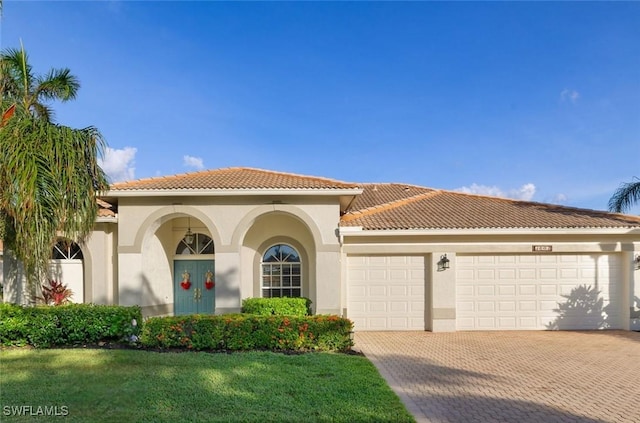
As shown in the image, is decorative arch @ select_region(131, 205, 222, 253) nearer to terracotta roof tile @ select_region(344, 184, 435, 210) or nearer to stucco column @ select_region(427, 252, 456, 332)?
terracotta roof tile @ select_region(344, 184, 435, 210)

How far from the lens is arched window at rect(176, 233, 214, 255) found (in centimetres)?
1452

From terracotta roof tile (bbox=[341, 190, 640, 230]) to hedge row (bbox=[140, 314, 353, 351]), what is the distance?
4.19 m

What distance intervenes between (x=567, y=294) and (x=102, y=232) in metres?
15.2

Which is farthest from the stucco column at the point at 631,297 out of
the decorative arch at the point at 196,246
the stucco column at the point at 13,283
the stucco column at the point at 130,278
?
the stucco column at the point at 13,283

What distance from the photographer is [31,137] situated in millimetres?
8594

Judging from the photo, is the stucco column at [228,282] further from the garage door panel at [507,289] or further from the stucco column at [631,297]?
the stucco column at [631,297]

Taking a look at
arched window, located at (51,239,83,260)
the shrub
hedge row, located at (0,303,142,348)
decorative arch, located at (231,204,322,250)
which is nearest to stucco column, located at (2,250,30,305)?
arched window, located at (51,239,83,260)

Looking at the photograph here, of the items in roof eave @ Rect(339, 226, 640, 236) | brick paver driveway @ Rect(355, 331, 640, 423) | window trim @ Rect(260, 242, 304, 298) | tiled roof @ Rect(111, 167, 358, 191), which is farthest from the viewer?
window trim @ Rect(260, 242, 304, 298)

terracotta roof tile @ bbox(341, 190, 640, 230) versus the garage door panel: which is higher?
terracotta roof tile @ bbox(341, 190, 640, 230)

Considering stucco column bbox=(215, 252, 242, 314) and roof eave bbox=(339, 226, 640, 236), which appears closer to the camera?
stucco column bbox=(215, 252, 242, 314)

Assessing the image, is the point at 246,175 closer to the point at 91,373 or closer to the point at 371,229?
the point at 371,229

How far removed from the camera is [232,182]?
12375mm

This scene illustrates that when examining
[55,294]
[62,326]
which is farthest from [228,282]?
[55,294]

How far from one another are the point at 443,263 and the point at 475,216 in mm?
2358
